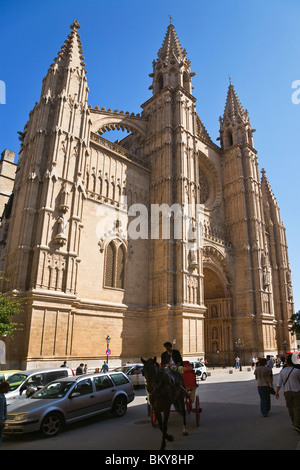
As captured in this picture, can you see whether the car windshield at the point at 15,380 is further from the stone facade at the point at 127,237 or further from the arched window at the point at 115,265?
the arched window at the point at 115,265

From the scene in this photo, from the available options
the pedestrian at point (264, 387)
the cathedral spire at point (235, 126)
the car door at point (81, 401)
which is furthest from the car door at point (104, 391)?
the cathedral spire at point (235, 126)

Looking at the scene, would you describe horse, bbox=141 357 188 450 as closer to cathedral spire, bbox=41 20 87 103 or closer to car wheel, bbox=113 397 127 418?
car wheel, bbox=113 397 127 418

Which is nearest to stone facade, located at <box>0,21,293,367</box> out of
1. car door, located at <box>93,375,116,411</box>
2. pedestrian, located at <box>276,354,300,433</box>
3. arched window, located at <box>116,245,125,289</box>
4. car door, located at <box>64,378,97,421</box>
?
arched window, located at <box>116,245,125,289</box>

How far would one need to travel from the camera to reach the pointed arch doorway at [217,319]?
33656 mm

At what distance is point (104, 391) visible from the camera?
9445 mm

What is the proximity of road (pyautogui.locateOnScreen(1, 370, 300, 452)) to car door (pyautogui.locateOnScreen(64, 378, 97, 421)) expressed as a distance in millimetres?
361

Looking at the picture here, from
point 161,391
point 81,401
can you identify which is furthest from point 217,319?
point 161,391

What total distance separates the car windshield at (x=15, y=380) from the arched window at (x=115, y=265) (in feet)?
44.3

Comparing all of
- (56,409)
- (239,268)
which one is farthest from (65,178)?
(239,268)

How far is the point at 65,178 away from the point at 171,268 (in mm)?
10994

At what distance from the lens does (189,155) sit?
31.2 metres

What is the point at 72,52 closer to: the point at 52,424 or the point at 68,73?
the point at 68,73

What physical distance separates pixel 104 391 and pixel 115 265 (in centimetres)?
1586

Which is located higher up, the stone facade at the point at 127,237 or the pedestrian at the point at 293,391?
the stone facade at the point at 127,237
